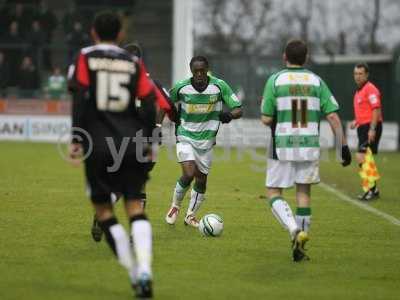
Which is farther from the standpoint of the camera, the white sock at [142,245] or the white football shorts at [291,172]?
the white football shorts at [291,172]

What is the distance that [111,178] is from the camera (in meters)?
7.81

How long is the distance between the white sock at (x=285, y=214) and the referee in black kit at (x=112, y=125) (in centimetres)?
204

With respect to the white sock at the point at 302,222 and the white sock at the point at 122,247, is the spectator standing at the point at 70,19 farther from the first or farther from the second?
the white sock at the point at 122,247

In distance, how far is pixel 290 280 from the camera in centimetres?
857

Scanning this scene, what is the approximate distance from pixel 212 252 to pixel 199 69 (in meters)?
2.61

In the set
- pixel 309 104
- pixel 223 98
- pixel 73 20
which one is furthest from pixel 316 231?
Answer: pixel 73 20

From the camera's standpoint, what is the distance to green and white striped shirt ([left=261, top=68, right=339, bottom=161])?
30.9 feet

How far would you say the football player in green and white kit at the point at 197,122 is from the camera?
11.9 meters

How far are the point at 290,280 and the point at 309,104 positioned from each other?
5.90 feet

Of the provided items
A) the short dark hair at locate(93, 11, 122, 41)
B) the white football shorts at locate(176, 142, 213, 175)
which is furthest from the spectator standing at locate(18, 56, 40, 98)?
→ the short dark hair at locate(93, 11, 122, 41)

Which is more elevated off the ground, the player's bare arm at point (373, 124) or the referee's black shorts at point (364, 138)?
the player's bare arm at point (373, 124)

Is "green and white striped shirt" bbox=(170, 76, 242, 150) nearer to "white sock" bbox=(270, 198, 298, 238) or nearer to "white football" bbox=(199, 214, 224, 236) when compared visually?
"white football" bbox=(199, 214, 224, 236)

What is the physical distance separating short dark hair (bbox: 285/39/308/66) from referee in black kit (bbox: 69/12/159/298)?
2.02 m

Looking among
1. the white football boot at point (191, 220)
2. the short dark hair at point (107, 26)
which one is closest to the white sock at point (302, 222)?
the white football boot at point (191, 220)
